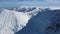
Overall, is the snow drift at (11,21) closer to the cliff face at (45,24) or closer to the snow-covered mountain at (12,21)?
the snow-covered mountain at (12,21)

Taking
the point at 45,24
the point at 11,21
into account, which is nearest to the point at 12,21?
the point at 11,21

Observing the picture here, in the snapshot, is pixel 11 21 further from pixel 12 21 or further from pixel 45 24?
pixel 45 24

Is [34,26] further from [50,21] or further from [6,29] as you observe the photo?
[6,29]

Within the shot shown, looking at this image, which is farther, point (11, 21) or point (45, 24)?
point (11, 21)

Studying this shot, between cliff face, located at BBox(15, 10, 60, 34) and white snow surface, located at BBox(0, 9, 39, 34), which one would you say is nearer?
cliff face, located at BBox(15, 10, 60, 34)

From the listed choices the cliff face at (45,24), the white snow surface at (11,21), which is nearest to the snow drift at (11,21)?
the white snow surface at (11,21)

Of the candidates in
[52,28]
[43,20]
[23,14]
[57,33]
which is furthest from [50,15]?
[23,14]

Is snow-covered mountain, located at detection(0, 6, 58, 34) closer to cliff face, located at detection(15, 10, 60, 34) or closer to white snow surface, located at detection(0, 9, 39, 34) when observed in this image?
white snow surface, located at detection(0, 9, 39, 34)

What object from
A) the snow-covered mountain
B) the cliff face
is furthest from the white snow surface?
the cliff face
